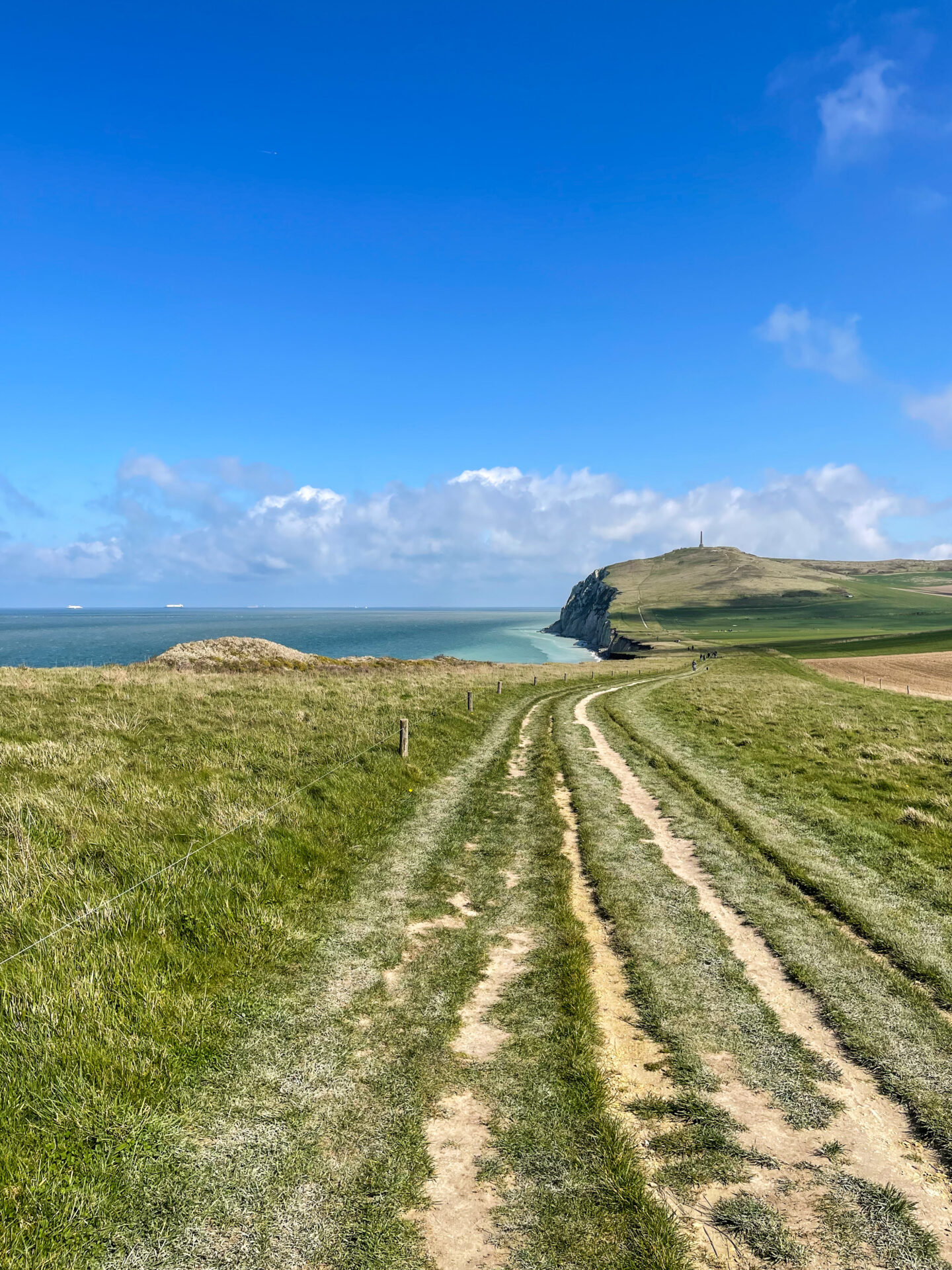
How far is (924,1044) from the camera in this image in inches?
254

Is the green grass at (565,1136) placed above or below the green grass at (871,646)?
above

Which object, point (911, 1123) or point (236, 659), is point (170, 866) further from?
point (236, 659)

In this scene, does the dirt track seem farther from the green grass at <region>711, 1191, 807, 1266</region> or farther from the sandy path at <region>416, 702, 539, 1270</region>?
the green grass at <region>711, 1191, 807, 1266</region>

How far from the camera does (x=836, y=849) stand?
1252 cm

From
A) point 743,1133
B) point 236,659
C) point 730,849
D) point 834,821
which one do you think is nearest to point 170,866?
point 743,1133

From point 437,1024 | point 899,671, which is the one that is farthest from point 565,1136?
point 899,671

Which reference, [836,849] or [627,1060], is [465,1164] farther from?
[836,849]

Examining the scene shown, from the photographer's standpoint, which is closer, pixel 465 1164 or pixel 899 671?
pixel 465 1164

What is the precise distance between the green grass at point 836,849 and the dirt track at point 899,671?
94.1ft

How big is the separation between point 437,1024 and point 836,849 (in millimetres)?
10051

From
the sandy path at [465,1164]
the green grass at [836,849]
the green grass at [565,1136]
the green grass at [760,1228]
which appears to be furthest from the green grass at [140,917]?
the green grass at [836,849]

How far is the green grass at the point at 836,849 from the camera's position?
21.8ft

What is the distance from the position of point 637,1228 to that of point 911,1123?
302 cm

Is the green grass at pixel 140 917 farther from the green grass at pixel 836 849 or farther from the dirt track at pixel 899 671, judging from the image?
the dirt track at pixel 899 671
